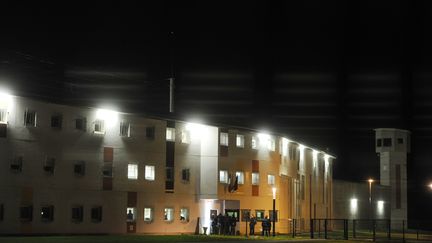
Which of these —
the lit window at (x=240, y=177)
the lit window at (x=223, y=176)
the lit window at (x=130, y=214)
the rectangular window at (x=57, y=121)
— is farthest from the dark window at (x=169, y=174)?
the rectangular window at (x=57, y=121)

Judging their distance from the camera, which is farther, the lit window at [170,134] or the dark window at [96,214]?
the lit window at [170,134]

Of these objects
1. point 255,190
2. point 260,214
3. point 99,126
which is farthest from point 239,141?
point 99,126

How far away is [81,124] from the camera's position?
56.4 meters

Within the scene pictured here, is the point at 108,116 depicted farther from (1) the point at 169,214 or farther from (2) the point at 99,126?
(1) the point at 169,214

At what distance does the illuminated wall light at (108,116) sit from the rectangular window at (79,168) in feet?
12.4

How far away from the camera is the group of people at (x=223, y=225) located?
60.7 m

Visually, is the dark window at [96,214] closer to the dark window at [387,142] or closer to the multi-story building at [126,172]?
the multi-story building at [126,172]

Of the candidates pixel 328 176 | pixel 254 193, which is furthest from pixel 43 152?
pixel 328 176

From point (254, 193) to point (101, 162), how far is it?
17581 millimetres

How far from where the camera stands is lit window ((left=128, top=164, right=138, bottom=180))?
59.7 m

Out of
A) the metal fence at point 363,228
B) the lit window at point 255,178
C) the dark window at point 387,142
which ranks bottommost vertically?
the metal fence at point 363,228

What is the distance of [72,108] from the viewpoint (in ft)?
184

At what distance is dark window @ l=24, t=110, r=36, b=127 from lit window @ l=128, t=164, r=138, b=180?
31.7 feet

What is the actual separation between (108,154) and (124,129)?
2649 millimetres
